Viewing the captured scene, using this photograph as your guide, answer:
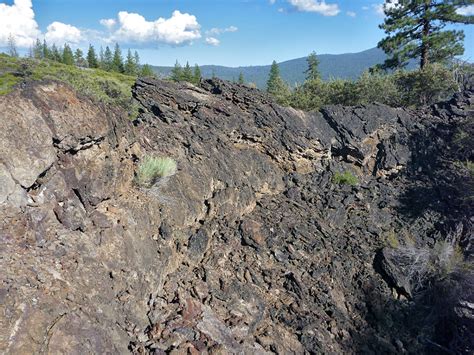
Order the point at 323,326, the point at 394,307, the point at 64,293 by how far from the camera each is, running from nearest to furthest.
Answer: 1. the point at 64,293
2. the point at 323,326
3. the point at 394,307

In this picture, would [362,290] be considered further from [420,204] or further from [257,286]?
[420,204]

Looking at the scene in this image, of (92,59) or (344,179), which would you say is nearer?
(344,179)

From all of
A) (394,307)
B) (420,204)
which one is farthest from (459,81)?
(394,307)

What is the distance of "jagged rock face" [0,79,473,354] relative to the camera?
465cm

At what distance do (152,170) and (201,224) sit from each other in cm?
148

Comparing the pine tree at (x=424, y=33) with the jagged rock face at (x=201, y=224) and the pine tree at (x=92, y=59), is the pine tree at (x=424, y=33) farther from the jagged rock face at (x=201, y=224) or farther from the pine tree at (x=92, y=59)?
the pine tree at (x=92, y=59)

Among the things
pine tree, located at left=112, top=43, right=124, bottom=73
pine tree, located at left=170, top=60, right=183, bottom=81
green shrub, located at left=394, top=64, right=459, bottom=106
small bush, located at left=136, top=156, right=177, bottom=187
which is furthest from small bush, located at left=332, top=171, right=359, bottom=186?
pine tree, located at left=112, top=43, right=124, bottom=73

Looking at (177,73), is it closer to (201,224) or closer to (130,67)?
(130,67)

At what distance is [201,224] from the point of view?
7.25 metres

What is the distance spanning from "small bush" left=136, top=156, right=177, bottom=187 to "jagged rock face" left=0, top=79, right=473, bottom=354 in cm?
15

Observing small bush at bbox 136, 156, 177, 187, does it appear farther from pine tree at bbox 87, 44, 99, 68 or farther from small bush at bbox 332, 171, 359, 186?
pine tree at bbox 87, 44, 99, 68

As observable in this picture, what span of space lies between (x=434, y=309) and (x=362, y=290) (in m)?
1.60

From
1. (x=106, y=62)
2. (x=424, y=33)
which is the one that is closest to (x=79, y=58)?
(x=106, y=62)

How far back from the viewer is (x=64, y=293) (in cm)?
450
